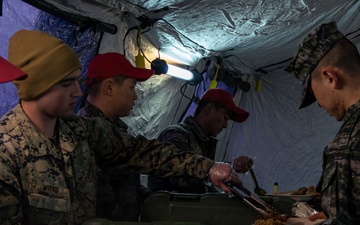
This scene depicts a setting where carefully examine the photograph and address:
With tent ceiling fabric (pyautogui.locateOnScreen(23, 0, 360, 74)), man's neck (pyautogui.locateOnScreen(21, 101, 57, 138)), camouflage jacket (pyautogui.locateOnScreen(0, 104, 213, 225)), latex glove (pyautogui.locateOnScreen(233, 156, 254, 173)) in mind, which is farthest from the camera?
latex glove (pyautogui.locateOnScreen(233, 156, 254, 173))

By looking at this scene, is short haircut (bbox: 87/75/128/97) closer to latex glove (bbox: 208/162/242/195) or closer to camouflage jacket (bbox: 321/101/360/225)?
latex glove (bbox: 208/162/242/195)

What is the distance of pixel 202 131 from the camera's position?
322cm

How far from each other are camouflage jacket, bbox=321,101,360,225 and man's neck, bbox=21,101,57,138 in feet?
3.17

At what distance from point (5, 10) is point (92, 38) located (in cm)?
52

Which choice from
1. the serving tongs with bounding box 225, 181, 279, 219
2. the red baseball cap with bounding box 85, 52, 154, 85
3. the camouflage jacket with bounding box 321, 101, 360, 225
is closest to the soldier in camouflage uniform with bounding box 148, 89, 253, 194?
the red baseball cap with bounding box 85, 52, 154, 85

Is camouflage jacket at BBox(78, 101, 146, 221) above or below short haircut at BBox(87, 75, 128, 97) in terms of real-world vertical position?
below

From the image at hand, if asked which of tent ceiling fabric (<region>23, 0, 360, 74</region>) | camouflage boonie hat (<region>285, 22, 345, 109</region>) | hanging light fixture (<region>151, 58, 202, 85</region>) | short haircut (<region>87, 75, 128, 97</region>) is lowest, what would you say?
short haircut (<region>87, 75, 128, 97</region>)

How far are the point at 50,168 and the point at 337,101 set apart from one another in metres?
1.01

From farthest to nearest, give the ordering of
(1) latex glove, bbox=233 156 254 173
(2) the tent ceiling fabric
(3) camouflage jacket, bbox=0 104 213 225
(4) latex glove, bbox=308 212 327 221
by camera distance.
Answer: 1. (1) latex glove, bbox=233 156 254 173
2. (2) the tent ceiling fabric
3. (4) latex glove, bbox=308 212 327 221
4. (3) camouflage jacket, bbox=0 104 213 225

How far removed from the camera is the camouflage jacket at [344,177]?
1484mm

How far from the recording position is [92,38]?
8.83ft

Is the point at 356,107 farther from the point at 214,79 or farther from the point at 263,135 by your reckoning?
the point at 263,135

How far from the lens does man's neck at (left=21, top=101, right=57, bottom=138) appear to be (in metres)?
1.66

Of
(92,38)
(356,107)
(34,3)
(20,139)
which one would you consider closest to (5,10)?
(34,3)
